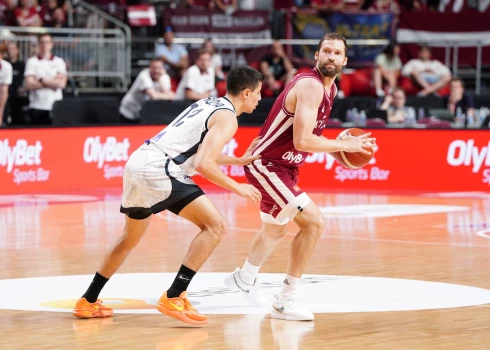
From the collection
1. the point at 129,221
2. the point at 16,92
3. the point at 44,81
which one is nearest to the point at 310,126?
the point at 129,221

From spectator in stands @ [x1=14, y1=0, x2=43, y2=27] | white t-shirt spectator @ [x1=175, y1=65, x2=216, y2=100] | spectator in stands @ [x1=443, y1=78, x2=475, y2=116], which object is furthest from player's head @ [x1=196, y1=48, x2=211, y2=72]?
spectator in stands @ [x1=443, y1=78, x2=475, y2=116]

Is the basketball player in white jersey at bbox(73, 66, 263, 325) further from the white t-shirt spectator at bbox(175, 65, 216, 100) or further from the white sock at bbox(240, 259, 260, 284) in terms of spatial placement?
the white t-shirt spectator at bbox(175, 65, 216, 100)

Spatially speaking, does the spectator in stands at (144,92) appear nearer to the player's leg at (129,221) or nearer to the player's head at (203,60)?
the player's head at (203,60)

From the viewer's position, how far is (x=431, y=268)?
392 inches

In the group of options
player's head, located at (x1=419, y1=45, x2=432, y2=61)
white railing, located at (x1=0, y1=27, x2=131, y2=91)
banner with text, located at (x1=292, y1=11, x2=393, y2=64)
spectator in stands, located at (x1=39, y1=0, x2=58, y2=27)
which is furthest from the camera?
banner with text, located at (x1=292, y1=11, x2=393, y2=64)

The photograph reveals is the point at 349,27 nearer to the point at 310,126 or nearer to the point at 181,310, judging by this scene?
the point at 310,126

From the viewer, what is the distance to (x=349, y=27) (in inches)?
888

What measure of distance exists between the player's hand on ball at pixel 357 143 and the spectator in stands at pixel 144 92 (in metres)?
10.8

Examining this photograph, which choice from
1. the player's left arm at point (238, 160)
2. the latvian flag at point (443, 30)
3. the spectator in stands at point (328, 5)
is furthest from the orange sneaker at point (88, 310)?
the latvian flag at point (443, 30)

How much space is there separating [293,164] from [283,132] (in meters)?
0.26

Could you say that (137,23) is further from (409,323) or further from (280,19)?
(409,323)

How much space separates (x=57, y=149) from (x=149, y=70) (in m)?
2.82

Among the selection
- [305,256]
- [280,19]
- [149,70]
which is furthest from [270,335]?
[280,19]

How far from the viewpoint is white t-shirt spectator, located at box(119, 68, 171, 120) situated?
60.2 feet
